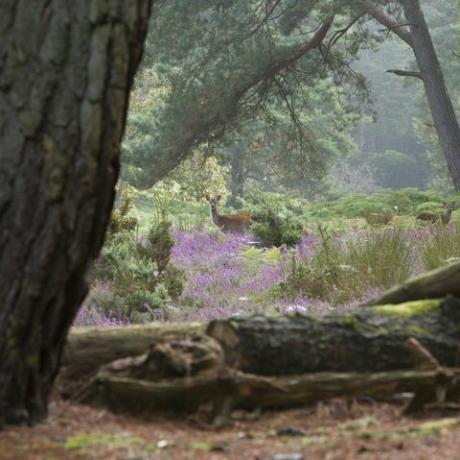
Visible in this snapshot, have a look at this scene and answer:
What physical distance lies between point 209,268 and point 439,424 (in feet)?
27.1

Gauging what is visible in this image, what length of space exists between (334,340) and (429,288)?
0.76 m

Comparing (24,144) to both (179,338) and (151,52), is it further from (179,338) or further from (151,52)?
(151,52)

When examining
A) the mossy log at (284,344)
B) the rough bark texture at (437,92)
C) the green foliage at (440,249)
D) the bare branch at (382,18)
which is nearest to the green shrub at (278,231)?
the green foliage at (440,249)

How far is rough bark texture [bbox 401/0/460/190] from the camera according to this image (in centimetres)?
1664

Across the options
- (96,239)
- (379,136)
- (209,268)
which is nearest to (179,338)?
(96,239)

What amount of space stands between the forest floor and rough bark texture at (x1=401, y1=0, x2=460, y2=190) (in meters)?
14.2

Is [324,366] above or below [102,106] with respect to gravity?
below

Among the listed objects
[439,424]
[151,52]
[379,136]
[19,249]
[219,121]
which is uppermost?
[379,136]

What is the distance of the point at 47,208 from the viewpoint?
2727 mm

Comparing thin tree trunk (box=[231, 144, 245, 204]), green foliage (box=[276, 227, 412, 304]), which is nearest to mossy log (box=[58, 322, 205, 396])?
green foliage (box=[276, 227, 412, 304])

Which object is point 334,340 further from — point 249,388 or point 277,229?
point 277,229

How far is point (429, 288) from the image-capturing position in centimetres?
386

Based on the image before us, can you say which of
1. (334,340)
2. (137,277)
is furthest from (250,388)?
(137,277)

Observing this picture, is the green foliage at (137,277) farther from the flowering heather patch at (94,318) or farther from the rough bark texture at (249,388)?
the rough bark texture at (249,388)
